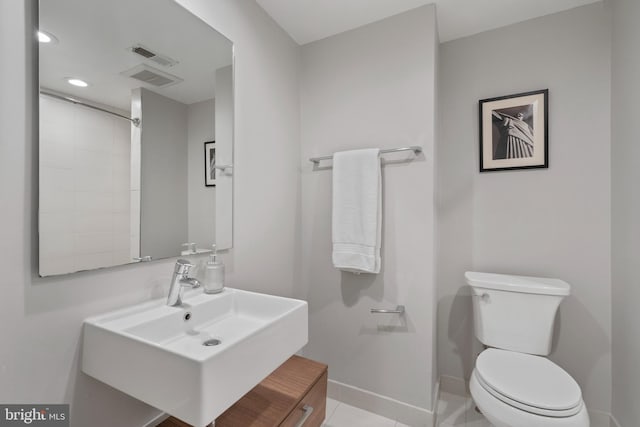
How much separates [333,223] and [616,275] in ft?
5.02

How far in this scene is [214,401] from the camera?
2.23 feet

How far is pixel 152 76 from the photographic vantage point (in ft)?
3.60

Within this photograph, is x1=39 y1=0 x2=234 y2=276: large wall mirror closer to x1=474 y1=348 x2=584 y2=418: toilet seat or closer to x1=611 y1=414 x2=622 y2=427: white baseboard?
x1=474 y1=348 x2=584 y2=418: toilet seat

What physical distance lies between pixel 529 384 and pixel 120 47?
2.07 metres

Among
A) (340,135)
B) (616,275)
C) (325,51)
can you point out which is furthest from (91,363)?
(616,275)

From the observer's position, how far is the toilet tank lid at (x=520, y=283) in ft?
4.83

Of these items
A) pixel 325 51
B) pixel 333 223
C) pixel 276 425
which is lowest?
pixel 276 425

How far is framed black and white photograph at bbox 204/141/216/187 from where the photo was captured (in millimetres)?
1289

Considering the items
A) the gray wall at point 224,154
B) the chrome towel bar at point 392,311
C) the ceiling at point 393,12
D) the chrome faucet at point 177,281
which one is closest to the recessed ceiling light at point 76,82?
the gray wall at point 224,154

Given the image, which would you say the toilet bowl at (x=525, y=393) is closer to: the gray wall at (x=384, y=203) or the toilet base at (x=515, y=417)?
the toilet base at (x=515, y=417)

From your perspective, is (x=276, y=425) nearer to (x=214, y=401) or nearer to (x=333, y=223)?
(x=214, y=401)

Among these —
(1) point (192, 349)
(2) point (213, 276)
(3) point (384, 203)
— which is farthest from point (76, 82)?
(3) point (384, 203)

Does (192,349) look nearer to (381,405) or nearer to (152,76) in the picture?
(152,76)

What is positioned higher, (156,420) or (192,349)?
(192,349)
